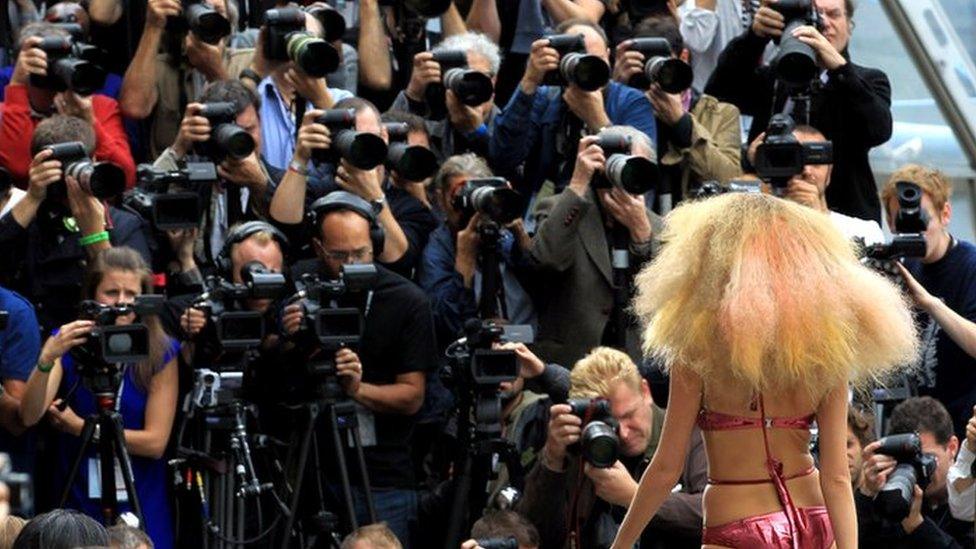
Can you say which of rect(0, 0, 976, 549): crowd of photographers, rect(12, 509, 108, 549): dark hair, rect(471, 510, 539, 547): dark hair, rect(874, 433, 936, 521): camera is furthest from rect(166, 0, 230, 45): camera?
rect(12, 509, 108, 549): dark hair

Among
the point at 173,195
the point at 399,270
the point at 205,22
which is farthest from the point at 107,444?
the point at 205,22

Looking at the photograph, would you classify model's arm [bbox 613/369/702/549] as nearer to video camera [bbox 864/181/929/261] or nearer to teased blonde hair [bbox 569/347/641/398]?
teased blonde hair [bbox 569/347/641/398]

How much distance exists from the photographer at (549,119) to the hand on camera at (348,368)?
4.94 ft

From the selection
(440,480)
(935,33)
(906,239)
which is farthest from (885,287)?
(935,33)

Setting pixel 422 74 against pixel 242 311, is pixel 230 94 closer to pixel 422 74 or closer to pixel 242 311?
pixel 422 74

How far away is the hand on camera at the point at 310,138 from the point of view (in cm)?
786

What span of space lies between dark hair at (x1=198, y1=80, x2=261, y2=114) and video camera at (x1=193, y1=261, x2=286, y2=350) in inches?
38.7

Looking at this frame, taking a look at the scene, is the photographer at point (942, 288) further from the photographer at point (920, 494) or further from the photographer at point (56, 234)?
the photographer at point (56, 234)

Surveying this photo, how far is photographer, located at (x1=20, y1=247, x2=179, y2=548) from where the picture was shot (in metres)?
7.25

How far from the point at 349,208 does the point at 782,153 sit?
1536mm

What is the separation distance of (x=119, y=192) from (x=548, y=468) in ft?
6.00

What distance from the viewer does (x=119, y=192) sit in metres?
7.51

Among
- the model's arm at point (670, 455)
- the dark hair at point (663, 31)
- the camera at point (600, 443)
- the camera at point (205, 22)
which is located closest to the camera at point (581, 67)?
the dark hair at point (663, 31)

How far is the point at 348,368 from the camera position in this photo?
7.35m
